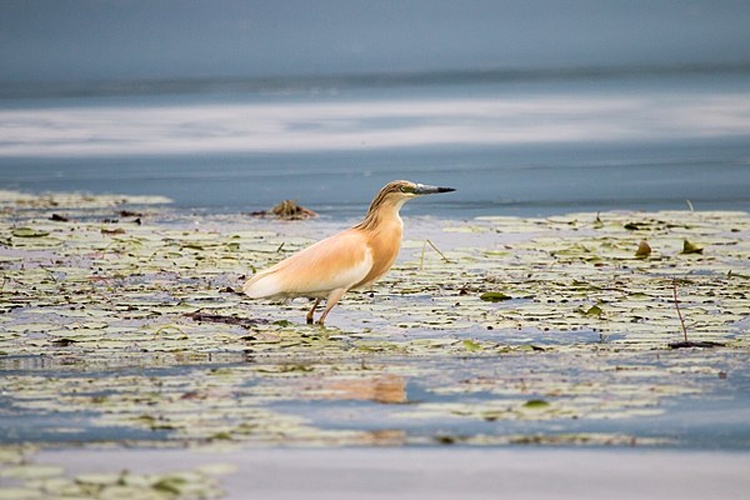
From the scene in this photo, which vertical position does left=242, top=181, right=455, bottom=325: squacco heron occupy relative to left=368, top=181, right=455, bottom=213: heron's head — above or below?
below

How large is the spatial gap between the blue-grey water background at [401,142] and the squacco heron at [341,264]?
17.8 feet

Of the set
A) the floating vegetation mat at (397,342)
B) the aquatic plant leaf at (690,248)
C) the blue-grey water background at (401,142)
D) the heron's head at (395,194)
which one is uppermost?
the blue-grey water background at (401,142)

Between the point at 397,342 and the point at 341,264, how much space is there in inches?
37.0

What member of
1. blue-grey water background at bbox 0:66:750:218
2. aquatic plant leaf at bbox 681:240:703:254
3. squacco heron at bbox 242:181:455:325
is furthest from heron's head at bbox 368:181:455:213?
blue-grey water background at bbox 0:66:750:218

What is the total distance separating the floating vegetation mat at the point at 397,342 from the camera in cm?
→ 714

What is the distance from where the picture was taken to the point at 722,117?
2703 cm

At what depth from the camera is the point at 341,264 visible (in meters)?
9.77

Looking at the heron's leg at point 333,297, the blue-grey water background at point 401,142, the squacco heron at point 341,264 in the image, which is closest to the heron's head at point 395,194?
the squacco heron at point 341,264

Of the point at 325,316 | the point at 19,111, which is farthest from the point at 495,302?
the point at 19,111

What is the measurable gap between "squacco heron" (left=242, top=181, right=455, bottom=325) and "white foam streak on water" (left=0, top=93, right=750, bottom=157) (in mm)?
13243

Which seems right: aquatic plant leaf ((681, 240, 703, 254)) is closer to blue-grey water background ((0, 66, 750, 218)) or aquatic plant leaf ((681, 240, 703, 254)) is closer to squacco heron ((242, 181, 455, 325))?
squacco heron ((242, 181, 455, 325))

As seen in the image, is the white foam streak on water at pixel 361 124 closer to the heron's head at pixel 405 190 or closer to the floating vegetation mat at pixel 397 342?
the floating vegetation mat at pixel 397 342

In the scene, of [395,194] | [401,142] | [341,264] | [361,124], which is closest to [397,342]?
[341,264]

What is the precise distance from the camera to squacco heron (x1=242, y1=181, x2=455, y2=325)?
9.73 m
